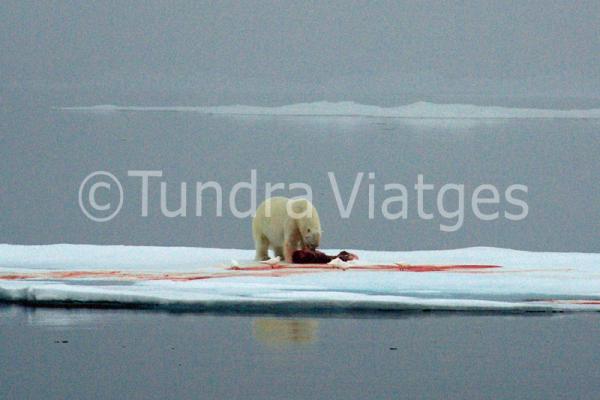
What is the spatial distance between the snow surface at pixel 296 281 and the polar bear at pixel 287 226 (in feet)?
0.88

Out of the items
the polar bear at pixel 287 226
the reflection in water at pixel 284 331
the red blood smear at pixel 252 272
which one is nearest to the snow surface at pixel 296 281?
the red blood smear at pixel 252 272

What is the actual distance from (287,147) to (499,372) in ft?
44.9

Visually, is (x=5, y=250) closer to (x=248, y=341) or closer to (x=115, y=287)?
(x=115, y=287)

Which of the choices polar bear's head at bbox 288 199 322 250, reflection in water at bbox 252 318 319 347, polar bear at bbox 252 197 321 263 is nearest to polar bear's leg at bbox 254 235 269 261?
polar bear at bbox 252 197 321 263

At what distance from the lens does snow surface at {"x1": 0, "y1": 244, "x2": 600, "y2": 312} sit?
8.79 metres

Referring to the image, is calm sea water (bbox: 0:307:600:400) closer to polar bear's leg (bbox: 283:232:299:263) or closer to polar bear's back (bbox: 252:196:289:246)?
polar bear's leg (bbox: 283:232:299:263)

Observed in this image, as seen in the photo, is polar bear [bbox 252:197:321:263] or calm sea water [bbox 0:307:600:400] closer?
calm sea water [bbox 0:307:600:400]

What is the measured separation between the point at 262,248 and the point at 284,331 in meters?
3.64

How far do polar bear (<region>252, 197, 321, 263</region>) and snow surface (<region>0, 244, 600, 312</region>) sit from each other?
27 cm

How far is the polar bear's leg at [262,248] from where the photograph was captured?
37.8 feet

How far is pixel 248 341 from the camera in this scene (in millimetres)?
7637

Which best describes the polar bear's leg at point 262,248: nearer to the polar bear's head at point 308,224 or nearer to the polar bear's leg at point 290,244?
the polar bear's leg at point 290,244

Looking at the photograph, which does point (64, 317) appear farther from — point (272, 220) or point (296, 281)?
point (272, 220)

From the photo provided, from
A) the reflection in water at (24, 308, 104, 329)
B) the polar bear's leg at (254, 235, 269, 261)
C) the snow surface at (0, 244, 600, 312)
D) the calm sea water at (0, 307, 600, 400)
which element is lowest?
the calm sea water at (0, 307, 600, 400)
